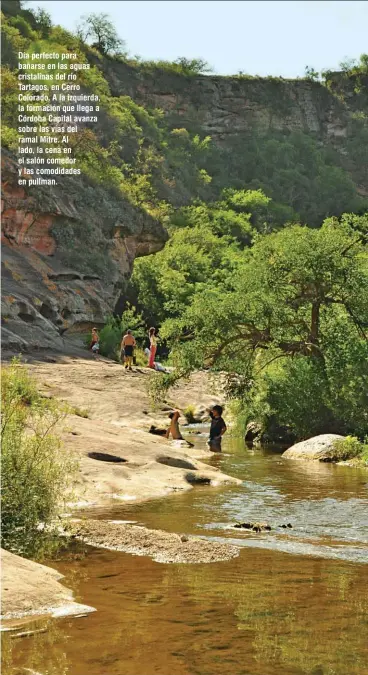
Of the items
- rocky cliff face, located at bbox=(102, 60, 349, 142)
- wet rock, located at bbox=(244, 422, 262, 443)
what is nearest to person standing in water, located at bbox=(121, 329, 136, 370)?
wet rock, located at bbox=(244, 422, 262, 443)

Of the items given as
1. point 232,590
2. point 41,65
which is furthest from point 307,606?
point 41,65

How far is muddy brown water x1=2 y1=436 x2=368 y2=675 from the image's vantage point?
6.91 metres

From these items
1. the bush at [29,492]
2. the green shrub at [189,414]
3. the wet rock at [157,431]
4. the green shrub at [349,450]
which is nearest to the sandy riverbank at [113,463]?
the green shrub at [189,414]

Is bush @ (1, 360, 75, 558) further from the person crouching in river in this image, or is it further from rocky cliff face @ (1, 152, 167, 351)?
rocky cliff face @ (1, 152, 167, 351)

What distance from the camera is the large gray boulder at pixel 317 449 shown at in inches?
827

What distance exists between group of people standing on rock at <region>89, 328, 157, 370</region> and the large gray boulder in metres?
7.57

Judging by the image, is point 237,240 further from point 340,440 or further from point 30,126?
point 340,440

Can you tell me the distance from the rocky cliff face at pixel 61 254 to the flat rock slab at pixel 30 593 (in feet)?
66.1

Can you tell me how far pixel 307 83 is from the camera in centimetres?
9181

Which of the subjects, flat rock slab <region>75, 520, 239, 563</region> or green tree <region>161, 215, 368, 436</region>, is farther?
green tree <region>161, 215, 368, 436</region>

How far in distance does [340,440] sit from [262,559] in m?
11.4

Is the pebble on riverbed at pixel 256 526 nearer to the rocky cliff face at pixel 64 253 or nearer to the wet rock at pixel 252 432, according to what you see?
the wet rock at pixel 252 432

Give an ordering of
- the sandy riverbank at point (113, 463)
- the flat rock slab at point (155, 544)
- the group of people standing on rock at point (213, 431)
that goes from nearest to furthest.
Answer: the sandy riverbank at point (113, 463) < the flat rock slab at point (155, 544) < the group of people standing on rock at point (213, 431)

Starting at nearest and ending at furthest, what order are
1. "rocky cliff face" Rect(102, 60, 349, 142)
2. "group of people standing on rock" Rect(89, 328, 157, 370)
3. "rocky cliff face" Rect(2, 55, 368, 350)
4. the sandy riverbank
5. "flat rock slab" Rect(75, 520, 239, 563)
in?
1. the sandy riverbank
2. "flat rock slab" Rect(75, 520, 239, 563)
3. "group of people standing on rock" Rect(89, 328, 157, 370)
4. "rocky cliff face" Rect(2, 55, 368, 350)
5. "rocky cliff face" Rect(102, 60, 349, 142)
